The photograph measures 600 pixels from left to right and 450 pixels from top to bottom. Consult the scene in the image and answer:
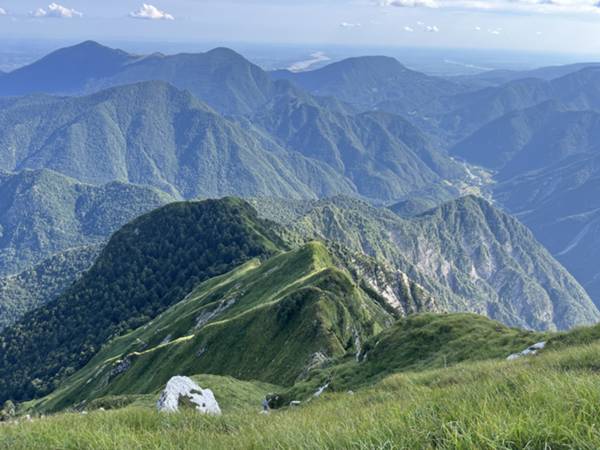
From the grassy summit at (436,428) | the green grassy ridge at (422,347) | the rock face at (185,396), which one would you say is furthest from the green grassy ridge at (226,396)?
the grassy summit at (436,428)

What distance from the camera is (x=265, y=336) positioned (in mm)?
81750

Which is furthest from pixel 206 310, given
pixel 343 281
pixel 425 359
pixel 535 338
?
pixel 535 338

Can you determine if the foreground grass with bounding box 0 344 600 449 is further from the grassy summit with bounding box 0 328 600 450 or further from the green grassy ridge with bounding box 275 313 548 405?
the green grassy ridge with bounding box 275 313 548 405

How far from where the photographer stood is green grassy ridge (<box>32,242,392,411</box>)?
2963 inches

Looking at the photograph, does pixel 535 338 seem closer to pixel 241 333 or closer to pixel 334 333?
pixel 334 333

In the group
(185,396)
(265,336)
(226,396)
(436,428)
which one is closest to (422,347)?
(226,396)

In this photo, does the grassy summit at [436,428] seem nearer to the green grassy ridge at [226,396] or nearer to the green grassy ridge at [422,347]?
the green grassy ridge at [422,347]

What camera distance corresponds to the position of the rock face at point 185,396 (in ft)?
75.4

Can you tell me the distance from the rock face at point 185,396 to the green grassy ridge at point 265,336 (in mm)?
41896

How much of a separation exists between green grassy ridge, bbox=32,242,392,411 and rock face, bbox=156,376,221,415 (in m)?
41.9

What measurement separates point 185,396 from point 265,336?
58.8m

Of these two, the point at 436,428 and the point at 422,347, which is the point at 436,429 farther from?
the point at 422,347

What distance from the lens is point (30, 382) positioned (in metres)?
174

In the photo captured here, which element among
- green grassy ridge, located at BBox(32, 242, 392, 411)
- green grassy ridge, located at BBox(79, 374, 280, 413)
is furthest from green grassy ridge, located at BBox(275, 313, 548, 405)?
green grassy ridge, located at BBox(32, 242, 392, 411)
